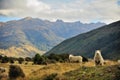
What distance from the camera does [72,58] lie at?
49969 mm

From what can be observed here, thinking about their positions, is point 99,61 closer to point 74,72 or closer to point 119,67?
point 74,72

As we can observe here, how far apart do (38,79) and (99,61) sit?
8081 millimetres

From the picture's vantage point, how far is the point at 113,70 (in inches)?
1046

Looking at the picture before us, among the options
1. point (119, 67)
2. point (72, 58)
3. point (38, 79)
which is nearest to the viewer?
point (119, 67)

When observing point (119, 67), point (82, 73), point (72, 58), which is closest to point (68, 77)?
point (82, 73)

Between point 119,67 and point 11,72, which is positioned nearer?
point 119,67

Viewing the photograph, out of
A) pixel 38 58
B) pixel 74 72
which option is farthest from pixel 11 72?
pixel 38 58

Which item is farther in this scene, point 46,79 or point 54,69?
point 54,69

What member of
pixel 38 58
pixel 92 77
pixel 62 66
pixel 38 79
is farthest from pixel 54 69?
pixel 38 58

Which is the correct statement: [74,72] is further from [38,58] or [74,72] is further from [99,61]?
[38,58]

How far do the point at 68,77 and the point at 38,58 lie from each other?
181ft

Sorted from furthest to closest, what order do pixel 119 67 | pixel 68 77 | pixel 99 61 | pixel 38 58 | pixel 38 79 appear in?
pixel 38 58
pixel 99 61
pixel 38 79
pixel 68 77
pixel 119 67

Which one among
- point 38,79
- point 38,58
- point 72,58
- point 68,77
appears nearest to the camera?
point 68,77

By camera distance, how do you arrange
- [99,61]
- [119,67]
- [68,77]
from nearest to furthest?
[119,67] → [68,77] → [99,61]
